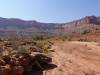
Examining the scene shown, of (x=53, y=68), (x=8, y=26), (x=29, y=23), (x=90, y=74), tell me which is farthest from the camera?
(x=29, y=23)

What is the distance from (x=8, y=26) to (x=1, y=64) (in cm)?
11008

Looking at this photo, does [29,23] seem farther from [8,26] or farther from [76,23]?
[76,23]

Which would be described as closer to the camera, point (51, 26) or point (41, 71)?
point (41, 71)

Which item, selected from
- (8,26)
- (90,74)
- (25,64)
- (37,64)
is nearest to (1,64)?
(25,64)

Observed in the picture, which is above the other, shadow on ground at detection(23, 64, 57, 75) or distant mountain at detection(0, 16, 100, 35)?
distant mountain at detection(0, 16, 100, 35)

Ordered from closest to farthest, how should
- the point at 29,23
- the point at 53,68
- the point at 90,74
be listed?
the point at 90,74 < the point at 53,68 < the point at 29,23

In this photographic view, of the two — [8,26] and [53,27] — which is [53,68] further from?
[53,27]

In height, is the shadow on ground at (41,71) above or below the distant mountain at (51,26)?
below

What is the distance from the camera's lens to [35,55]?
14.3 meters

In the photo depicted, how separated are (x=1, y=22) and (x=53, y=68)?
11093 centimetres

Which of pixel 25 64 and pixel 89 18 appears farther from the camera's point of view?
pixel 89 18

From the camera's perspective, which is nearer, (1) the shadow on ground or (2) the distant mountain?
(1) the shadow on ground

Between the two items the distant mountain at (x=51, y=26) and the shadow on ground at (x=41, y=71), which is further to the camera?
the distant mountain at (x=51, y=26)

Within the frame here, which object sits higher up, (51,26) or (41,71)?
(51,26)
